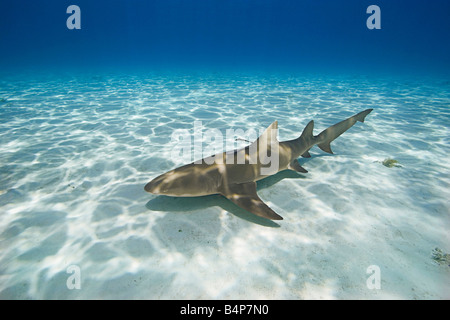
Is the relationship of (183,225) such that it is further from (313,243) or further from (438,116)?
(438,116)

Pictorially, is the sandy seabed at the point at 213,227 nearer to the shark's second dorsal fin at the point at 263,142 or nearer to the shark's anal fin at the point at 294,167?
the shark's anal fin at the point at 294,167

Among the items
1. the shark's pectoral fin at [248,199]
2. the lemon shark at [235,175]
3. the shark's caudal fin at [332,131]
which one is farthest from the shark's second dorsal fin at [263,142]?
the shark's caudal fin at [332,131]

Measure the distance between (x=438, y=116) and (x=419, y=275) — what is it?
11.1 meters

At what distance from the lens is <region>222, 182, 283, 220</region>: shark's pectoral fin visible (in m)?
3.00

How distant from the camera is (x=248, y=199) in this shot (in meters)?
3.25

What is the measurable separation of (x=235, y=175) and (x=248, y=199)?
0.52m

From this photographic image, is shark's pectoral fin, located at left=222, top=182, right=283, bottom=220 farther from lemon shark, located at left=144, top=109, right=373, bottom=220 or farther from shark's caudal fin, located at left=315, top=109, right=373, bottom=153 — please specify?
shark's caudal fin, located at left=315, top=109, right=373, bottom=153

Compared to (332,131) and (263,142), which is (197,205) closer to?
(263,142)

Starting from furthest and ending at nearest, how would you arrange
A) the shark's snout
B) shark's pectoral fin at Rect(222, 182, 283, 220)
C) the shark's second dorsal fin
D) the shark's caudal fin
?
the shark's caudal fin
the shark's second dorsal fin
the shark's snout
shark's pectoral fin at Rect(222, 182, 283, 220)

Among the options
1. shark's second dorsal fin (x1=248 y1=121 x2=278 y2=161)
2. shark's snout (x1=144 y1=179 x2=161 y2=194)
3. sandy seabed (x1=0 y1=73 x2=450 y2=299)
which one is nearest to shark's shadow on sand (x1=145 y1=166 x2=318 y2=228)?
sandy seabed (x1=0 y1=73 x2=450 y2=299)

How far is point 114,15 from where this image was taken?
168 metres

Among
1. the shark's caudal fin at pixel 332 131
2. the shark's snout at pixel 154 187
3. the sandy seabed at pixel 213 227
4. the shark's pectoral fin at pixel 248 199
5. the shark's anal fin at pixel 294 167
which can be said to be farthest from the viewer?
the shark's caudal fin at pixel 332 131

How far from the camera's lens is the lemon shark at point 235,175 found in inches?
128

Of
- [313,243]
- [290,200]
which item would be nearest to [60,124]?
[290,200]
